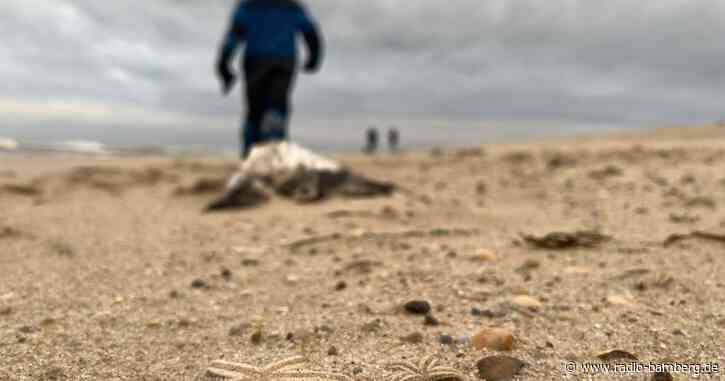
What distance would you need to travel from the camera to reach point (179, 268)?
2.16 m

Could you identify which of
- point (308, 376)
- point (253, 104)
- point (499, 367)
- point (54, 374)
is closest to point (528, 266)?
point (499, 367)

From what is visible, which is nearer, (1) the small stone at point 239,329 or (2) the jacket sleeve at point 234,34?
(1) the small stone at point 239,329

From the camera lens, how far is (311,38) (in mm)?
5234

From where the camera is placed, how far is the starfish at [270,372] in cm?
109

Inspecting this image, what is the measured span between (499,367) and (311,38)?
4642 millimetres

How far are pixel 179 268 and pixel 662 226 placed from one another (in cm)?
243

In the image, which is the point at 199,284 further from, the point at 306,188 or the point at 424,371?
the point at 306,188

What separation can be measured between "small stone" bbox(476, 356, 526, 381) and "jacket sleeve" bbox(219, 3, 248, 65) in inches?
176

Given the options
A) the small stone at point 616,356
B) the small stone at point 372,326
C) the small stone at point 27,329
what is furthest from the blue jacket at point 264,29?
the small stone at point 616,356

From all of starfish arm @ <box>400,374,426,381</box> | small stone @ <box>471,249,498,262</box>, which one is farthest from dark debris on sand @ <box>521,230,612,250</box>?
starfish arm @ <box>400,374,426,381</box>

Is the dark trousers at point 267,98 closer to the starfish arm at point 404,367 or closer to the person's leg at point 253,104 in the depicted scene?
the person's leg at point 253,104

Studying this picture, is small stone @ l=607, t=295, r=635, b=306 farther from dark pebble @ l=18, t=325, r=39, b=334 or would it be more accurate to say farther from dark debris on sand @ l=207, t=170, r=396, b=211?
dark debris on sand @ l=207, t=170, r=396, b=211

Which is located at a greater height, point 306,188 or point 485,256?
point 306,188

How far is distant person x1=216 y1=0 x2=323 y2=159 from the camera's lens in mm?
4938
